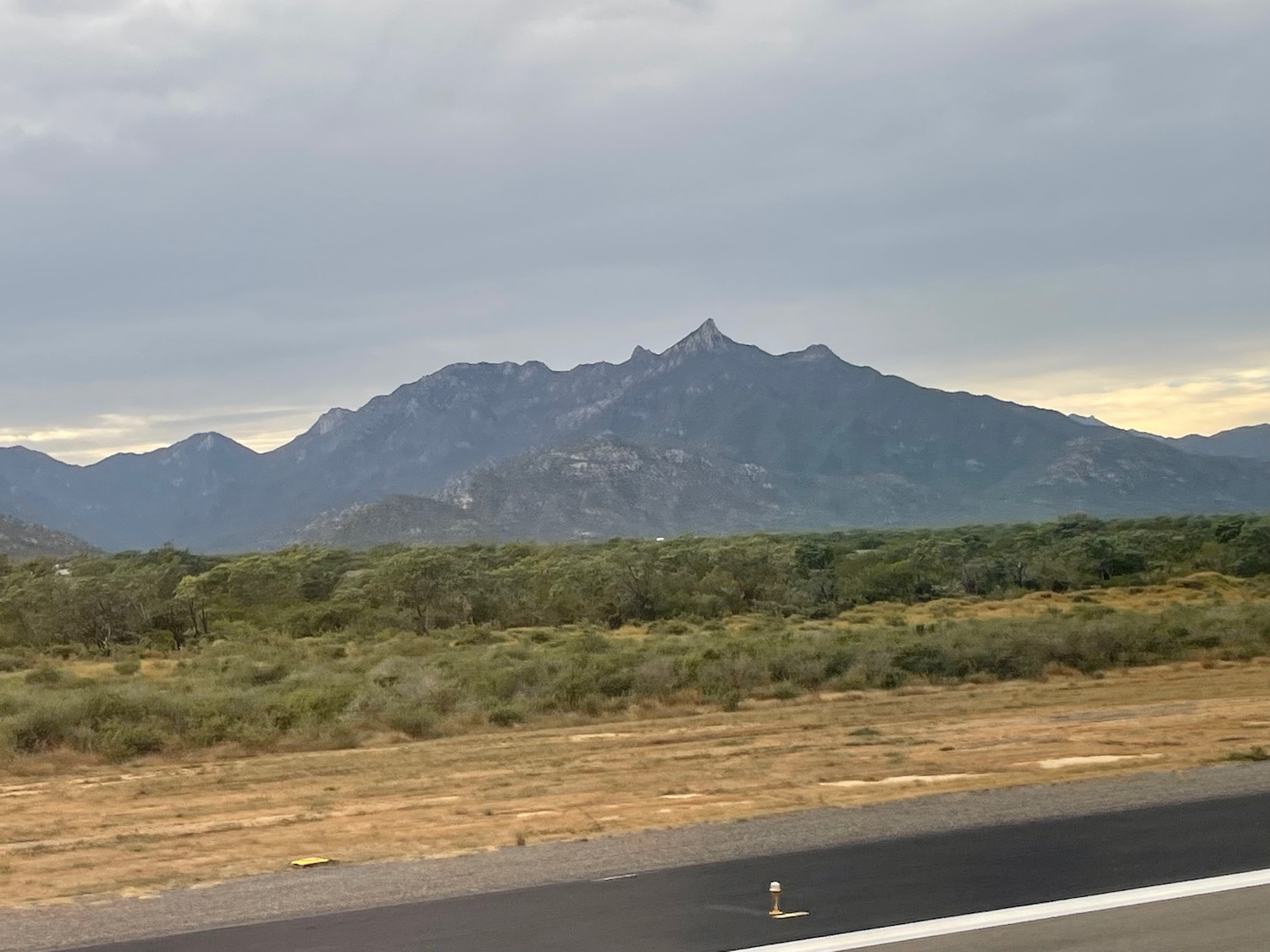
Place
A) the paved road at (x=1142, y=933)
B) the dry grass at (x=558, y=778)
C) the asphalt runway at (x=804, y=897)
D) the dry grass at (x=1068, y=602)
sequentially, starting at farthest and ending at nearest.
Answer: the dry grass at (x=1068, y=602) < the dry grass at (x=558, y=778) < the asphalt runway at (x=804, y=897) < the paved road at (x=1142, y=933)

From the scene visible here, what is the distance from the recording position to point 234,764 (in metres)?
19.0

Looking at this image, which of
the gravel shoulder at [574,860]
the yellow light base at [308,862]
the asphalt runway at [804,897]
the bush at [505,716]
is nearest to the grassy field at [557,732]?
the bush at [505,716]

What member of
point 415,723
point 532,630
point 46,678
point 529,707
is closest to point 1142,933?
point 415,723

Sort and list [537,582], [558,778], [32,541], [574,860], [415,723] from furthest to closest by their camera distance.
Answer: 1. [32,541]
2. [537,582]
3. [415,723]
4. [558,778]
5. [574,860]

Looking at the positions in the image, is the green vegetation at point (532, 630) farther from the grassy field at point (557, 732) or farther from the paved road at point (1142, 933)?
the paved road at point (1142, 933)

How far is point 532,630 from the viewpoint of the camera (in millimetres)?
39625

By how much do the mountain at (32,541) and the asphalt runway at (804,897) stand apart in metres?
107

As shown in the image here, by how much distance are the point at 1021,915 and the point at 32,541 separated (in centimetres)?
12596

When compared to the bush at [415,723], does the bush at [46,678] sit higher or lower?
higher

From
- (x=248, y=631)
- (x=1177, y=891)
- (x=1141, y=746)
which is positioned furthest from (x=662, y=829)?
(x=248, y=631)

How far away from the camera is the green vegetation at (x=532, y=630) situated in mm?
22031

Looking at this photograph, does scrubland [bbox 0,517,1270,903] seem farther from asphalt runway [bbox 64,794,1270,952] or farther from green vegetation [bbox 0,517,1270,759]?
asphalt runway [bbox 64,794,1270,952]

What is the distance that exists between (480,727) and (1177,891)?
1435 centimetres

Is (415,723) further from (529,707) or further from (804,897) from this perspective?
(804,897)
